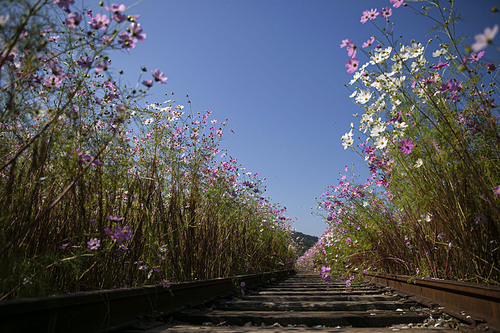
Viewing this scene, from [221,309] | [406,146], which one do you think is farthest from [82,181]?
[406,146]

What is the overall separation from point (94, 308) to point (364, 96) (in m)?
3.48

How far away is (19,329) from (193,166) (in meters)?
3.23

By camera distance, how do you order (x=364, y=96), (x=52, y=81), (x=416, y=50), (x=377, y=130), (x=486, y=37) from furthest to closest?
(x=364, y=96) → (x=377, y=130) → (x=416, y=50) → (x=52, y=81) → (x=486, y=37)

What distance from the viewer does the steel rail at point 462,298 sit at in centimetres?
227

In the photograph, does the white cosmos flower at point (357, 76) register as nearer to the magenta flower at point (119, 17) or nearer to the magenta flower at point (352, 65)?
the magenta flower at point (352, 65)

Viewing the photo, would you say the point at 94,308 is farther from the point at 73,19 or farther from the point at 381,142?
the point at 381,142

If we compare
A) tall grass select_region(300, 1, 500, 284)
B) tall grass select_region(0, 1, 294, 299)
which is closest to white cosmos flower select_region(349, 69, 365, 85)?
tall grass select_region(300, 1, 500, 284)

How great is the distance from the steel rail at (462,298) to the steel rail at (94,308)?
2.15 m

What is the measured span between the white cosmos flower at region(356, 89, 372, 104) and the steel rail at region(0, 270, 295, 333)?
8.98 feet

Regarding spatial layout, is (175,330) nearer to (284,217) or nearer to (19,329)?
(19,329)

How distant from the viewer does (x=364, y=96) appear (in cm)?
423

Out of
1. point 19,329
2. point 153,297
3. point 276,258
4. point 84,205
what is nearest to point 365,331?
point 153,297

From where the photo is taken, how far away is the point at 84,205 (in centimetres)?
280

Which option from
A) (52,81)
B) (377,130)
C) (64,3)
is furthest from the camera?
(377,130)
